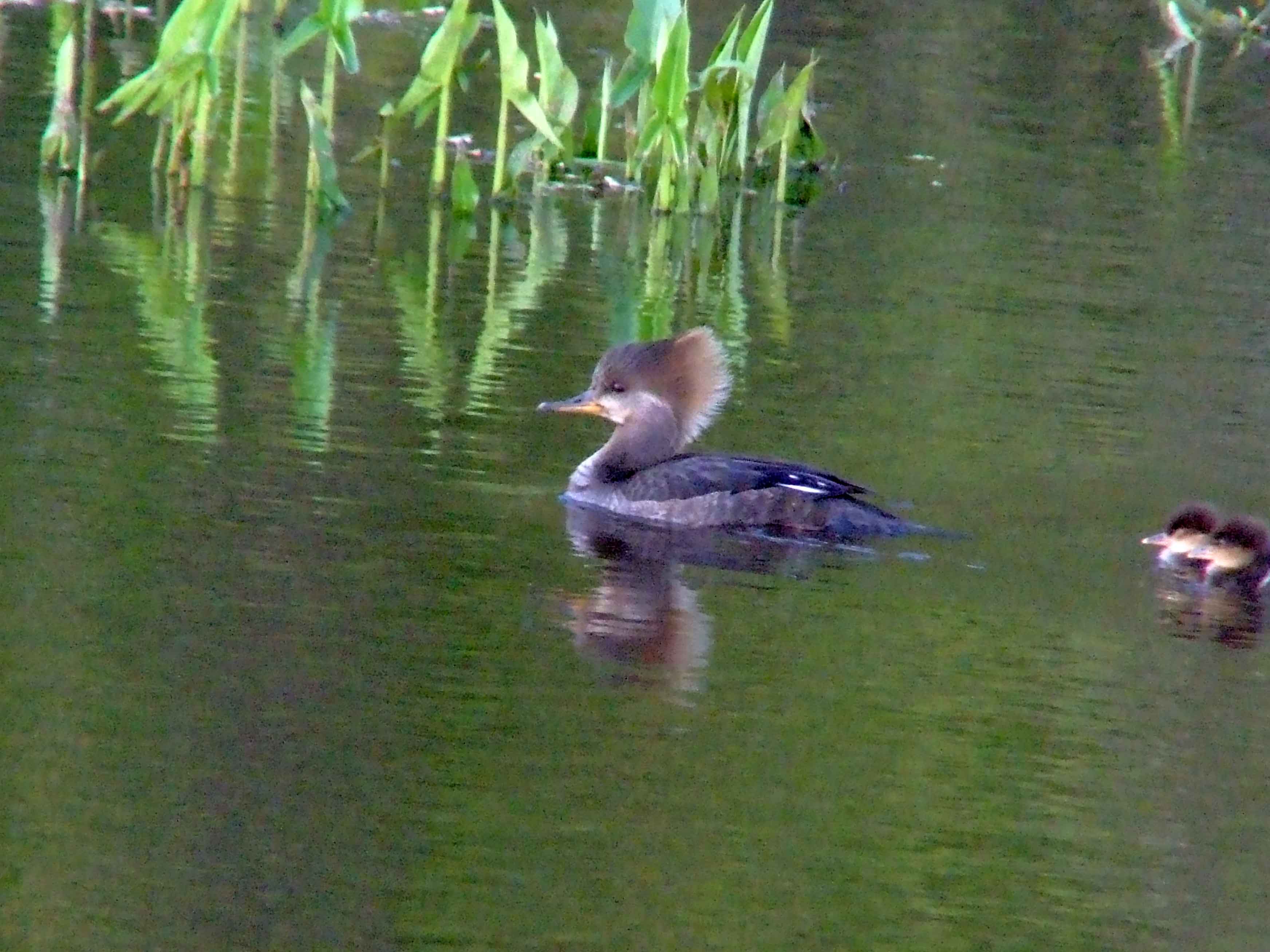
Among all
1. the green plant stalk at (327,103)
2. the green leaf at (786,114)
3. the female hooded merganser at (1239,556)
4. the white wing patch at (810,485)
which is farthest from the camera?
the green leaf at (786,114)

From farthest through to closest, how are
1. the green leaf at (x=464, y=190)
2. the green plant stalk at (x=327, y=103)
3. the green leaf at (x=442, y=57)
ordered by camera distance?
the green leaf at (x=464, y=190) < the green leaf at (x=442, y=57) < the green plant stalk at (x=327, y=103)

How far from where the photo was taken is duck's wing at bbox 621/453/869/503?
32.6 feet

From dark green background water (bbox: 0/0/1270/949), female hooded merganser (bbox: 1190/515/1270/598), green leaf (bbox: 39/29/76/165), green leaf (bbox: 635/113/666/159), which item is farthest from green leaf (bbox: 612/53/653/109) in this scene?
female hooded merganser (bbox: 1190/515/1270/598)

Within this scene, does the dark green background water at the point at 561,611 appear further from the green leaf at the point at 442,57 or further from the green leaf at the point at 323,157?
the green leaf at the point at 442,57

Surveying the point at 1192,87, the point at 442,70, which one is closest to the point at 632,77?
the point at 442,70

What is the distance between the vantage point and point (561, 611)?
8406 mm

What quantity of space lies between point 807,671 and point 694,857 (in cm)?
170

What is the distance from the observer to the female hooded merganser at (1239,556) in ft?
31.7

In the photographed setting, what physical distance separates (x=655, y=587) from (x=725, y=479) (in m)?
1.27

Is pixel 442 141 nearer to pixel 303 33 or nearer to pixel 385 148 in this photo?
pixel 385 148

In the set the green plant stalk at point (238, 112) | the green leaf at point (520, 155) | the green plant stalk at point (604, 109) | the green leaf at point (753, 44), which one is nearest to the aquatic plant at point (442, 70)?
the green leaf at point (520, 155)

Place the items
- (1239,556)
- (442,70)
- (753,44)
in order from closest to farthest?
(1239,556), (442,70), (753,44)

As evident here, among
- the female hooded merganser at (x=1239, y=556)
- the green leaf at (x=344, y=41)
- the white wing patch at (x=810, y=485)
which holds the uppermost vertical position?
the green leaf at (x=344, y=41)

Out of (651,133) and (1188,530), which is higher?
(651,133)
